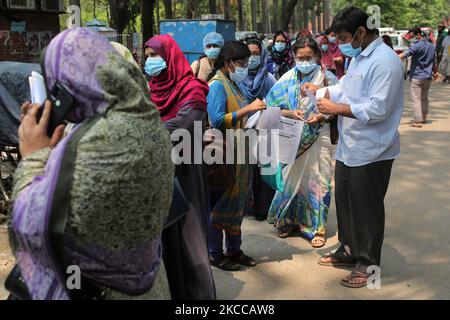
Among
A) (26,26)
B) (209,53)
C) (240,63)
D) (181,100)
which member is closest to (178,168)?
(181,100)

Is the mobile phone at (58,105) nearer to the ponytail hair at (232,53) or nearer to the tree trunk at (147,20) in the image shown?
the ponytail hair at (232,53)

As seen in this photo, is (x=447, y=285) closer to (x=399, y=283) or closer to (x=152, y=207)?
(x=399, y=283)

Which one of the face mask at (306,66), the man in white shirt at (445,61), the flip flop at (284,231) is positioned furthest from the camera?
the man in white shirt at (445,61)

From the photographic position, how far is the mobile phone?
164 centimetres

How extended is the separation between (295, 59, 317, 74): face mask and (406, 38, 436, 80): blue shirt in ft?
20.4

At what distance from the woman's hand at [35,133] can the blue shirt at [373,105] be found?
86.7 inches

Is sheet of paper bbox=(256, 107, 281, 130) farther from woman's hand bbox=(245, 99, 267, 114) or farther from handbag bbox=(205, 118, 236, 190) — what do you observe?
handbag bbox=(205, 118, 236, 190)

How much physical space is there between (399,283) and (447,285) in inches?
12.0

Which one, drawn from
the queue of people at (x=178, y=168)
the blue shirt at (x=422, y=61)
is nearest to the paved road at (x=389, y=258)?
the queue of people at (x=178, y=168)

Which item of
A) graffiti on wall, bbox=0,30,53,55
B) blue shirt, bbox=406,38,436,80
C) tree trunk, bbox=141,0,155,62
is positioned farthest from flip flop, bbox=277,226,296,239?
tree trunk, bbox=141,0,155,62

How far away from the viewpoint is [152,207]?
1.73 meters

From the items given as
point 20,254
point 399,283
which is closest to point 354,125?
point 399,283

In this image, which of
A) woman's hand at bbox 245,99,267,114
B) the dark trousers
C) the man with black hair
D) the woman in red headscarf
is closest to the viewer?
the woman in red headscarf

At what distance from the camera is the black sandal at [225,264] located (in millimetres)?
4262
